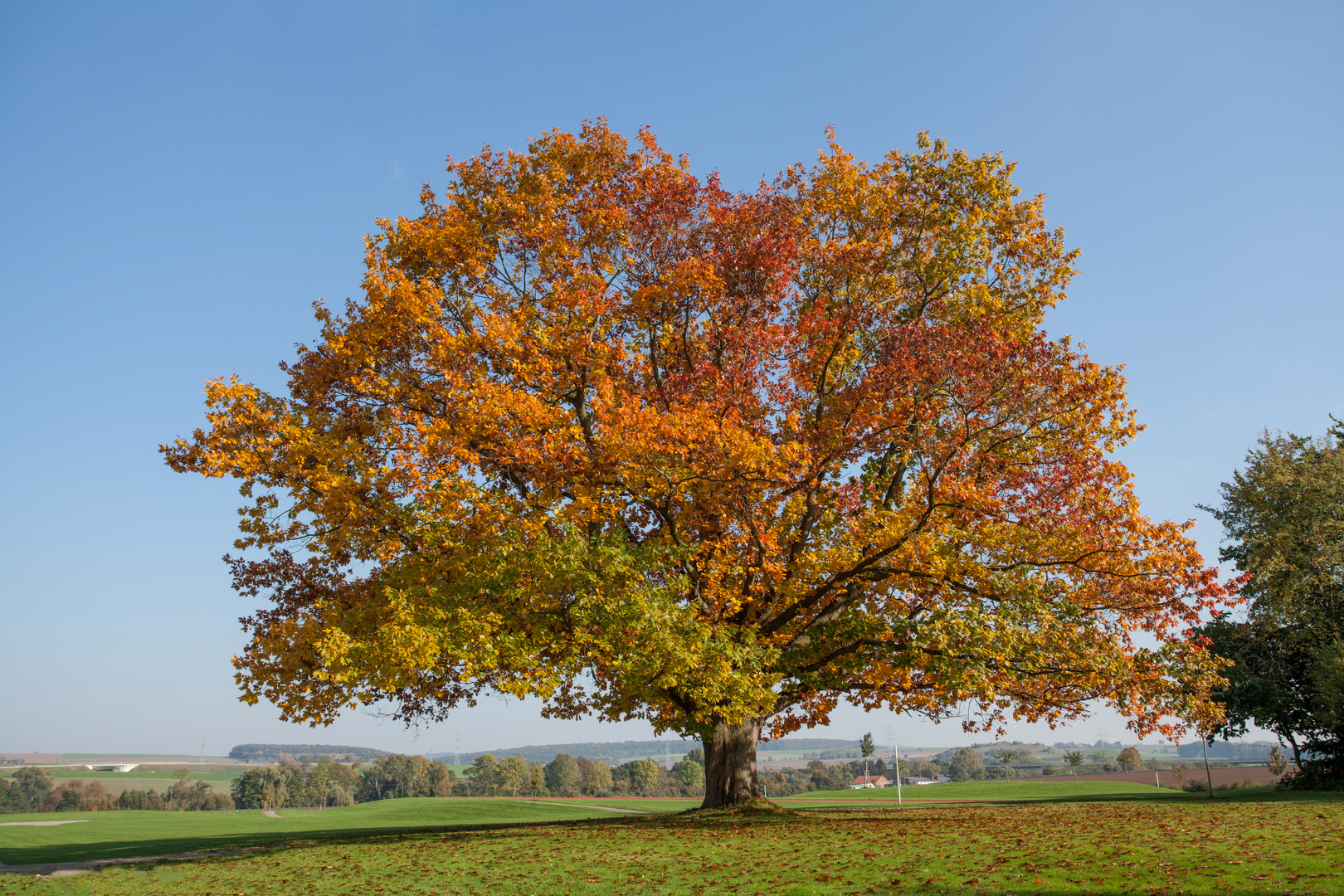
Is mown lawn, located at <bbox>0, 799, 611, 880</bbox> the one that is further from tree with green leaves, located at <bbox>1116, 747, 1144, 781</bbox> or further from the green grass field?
tree with green leaves, located at <bbox>1116, 747, 1144, 781</bbox>

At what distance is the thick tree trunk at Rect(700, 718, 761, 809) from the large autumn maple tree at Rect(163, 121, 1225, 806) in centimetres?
10

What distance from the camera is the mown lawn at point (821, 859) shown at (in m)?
9.13

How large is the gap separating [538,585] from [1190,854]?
11.1 m

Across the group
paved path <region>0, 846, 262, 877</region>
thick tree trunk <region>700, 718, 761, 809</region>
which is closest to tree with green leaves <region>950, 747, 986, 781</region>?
thick tree trunk <region>700, 718, 761, 809</region>

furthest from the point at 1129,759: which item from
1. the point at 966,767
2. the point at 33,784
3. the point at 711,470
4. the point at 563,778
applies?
the point at 33,784

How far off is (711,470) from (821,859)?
7298 mm

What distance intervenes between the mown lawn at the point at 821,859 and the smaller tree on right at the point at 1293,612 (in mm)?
12833

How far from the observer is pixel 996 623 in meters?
15.5

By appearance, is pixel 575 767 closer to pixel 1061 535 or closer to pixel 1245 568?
pixel 1245 568

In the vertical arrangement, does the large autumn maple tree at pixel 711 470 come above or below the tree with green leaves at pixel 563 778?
above

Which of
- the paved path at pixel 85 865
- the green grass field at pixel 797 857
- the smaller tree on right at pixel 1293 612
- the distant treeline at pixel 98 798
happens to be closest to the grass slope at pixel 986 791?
the smaller tree on right at pixel 1293 612

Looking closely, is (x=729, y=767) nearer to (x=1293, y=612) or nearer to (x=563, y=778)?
(x=1293, y=612)

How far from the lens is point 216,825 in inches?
1622

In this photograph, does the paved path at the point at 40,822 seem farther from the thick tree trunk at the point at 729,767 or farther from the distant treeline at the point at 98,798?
the distant treeline at the point at 98,798
